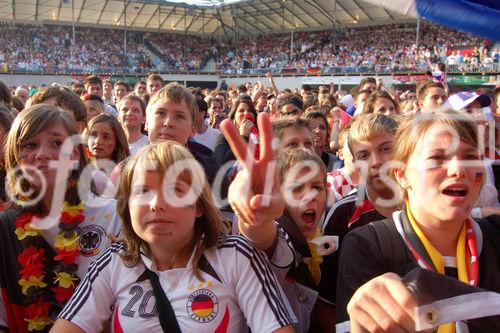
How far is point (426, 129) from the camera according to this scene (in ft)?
5.36

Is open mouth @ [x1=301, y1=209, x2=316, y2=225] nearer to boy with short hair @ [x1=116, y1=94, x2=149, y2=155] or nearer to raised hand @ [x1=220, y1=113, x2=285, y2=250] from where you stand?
raised hand @ [x1=220, y1=113, x2=285, y2=250]

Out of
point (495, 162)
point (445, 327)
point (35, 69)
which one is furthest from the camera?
point (35, 69)

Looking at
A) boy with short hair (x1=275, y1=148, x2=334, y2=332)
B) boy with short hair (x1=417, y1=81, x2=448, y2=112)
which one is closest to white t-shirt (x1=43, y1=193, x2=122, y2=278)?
boy with short hair (x1=275, y1=148, x2=334, y2=332)

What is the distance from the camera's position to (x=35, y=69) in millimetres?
28000

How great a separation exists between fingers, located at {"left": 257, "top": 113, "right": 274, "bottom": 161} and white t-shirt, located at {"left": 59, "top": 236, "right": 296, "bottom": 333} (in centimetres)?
44

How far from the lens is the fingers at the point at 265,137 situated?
4.70 ft

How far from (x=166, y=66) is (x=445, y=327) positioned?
114ft

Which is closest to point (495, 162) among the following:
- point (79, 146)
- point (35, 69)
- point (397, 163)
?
point (397, 163)

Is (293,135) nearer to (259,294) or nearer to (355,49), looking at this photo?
(259,294)

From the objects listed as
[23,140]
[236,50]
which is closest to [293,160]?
[23,140]

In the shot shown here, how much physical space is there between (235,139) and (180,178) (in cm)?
43

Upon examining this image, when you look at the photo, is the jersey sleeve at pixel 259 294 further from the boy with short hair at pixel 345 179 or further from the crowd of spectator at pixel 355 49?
the crowd of spectator at pixel 355 49

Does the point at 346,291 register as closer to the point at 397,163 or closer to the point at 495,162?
the point at 397,163

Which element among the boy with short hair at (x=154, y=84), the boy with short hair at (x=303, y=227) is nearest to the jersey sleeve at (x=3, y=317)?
the boy with short hair at (x=303, y=227)
